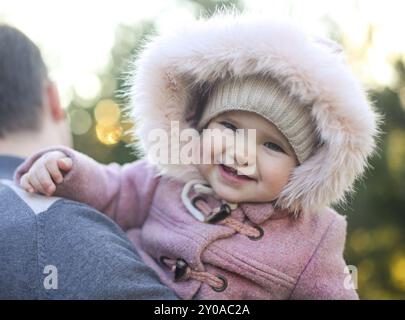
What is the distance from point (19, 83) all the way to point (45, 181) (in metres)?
0.48

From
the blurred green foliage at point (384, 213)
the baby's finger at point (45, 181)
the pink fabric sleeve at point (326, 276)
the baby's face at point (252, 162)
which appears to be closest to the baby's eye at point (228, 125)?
the baby's face at point (252, 162)

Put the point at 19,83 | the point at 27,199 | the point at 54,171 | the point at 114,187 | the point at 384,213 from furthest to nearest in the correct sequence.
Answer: the point at 384,213, the point at 114,187, the point at 19,83, the point at 54,171, the point at 27,199

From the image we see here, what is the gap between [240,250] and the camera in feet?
5.51

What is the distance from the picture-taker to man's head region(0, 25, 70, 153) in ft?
5.99

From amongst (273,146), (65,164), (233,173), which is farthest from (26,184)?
(273,146)

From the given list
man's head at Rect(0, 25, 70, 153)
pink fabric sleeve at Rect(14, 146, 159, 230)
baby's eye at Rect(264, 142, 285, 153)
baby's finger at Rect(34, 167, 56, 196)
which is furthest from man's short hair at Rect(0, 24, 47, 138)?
baby's eye at Rect(264, 142, 285, 153)

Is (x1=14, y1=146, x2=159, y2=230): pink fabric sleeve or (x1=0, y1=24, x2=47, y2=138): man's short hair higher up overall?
(x1=0, y1=24, x2=47, y2=138): man's short hair

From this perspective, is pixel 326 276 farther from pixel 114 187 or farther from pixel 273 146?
pixel 114 187

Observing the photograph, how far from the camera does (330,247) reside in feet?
5.70

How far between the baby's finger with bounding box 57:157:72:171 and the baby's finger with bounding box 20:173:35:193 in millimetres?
110

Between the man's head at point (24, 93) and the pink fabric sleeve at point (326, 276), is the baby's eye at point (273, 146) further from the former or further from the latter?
the man's head at point (24, 93)

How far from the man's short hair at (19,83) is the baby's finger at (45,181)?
0.34m

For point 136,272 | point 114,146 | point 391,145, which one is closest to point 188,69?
point 136,272

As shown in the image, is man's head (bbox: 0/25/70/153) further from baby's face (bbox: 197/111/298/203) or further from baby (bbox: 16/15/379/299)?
baby's face (bbox: 197/111/298/203)
